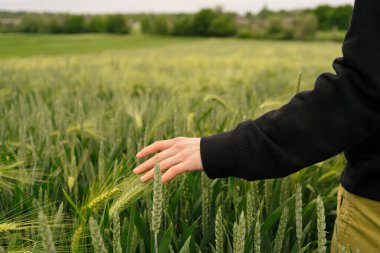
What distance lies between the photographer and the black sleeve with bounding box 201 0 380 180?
28.2 inches

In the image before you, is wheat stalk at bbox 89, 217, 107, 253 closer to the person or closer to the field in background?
the field in background

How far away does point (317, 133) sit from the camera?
764mm

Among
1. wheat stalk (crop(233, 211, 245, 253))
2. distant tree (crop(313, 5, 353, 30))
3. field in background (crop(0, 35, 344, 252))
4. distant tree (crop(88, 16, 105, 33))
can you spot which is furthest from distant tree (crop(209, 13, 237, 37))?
wheat stalk (crop(233, 211, 245, 253))

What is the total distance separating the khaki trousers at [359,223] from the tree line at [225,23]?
4359cm

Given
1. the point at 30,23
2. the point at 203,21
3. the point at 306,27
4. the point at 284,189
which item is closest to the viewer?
the point at 284,189

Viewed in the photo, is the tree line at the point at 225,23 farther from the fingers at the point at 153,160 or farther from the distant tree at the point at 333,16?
the fingers at the point at 153,160

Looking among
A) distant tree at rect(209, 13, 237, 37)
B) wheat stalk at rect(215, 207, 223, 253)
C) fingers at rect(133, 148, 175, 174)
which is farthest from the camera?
distant tree at rect(209, 13, 237, 37)

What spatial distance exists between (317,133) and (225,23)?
51163 mm

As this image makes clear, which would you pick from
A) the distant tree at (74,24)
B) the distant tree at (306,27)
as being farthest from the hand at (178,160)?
the distant tree at (306,27)

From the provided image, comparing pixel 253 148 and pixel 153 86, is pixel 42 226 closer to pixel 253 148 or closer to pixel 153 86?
pixel 253 148

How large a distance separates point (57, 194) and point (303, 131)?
0.81 meters

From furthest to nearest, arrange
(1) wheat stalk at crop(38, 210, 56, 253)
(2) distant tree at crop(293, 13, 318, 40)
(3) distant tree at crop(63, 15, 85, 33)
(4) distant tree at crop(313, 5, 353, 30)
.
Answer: (4) distant tree at crop(313, 5, 353, 30)
(2) distant tree at crop(293, 13, 318, 40)
(3) distant tree at crop(63, 15, 85, 33)
(1) wheat stalk at crop(38, 210, 56, 253)

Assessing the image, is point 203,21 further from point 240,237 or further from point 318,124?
point 240,237

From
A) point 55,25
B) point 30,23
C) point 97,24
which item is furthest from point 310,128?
point 97,24
